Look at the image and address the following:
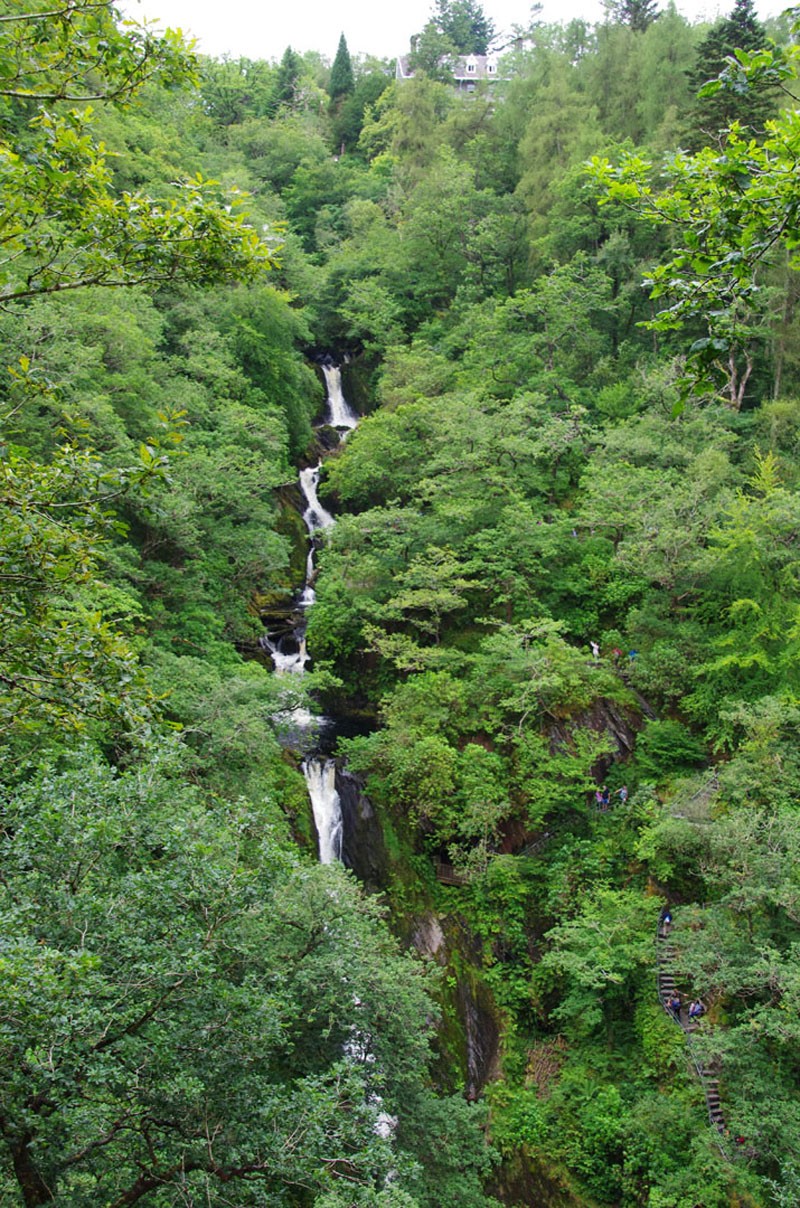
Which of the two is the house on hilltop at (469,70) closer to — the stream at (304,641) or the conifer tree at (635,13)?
the conifer tree at (635,13)

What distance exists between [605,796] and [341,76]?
60.6 m

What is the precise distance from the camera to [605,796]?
17.1 m

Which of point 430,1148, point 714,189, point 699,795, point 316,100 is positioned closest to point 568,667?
point 699,795

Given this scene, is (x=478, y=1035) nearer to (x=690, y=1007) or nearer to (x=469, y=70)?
(x=690, y=1007)

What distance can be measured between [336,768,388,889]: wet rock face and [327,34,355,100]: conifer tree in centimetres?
5879

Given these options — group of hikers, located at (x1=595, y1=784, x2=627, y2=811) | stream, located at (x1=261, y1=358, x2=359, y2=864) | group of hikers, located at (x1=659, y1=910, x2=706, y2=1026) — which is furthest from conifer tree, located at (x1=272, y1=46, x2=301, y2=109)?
group of hikers, located at (x1=659, y1=910, x2=706, y2=1026)

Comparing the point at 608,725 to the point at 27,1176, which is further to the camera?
the point at 608,725

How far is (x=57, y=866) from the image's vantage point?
21.6 ft

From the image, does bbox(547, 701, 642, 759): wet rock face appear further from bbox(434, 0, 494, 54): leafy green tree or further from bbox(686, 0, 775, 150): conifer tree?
bbox(434, 0, 494, 54): leafy green tree

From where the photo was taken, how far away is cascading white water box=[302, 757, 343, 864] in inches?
646

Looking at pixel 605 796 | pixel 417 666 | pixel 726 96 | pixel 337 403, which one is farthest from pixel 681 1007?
pixel 337 403

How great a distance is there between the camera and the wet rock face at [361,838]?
627 inches

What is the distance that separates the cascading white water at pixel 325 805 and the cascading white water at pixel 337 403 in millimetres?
18834

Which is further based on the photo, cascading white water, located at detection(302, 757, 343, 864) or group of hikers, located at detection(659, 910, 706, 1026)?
cascading white water, located at detection(302, 757, 343, 864)
